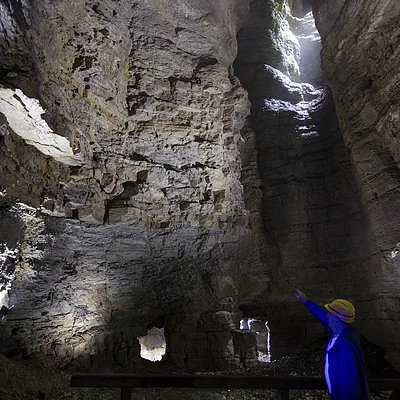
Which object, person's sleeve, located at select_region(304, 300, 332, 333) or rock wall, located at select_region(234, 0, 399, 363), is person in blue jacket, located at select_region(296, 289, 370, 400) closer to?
person's sleeve, located at select_region(304, 300, 332, 333)

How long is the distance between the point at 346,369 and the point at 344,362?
2.4 inches

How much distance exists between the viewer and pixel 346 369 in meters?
2.95

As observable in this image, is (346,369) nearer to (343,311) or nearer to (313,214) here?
(343,311)

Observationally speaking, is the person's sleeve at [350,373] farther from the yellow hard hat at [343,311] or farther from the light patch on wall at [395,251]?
the light patch on wall at [395,251]

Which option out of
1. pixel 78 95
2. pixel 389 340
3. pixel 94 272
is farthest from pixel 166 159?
pixel 389 340

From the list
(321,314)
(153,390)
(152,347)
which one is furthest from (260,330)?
(321,314)

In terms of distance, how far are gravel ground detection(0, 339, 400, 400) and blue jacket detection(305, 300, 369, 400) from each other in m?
4.56

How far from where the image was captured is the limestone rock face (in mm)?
8031

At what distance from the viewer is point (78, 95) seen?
785cm

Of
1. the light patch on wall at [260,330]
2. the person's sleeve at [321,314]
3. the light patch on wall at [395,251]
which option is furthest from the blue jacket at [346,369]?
the light patch on wall at [260,330]

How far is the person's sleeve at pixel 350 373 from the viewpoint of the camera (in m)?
2.88

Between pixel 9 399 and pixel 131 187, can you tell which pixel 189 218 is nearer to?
pixel 131 187

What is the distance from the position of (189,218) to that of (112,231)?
7.55ft

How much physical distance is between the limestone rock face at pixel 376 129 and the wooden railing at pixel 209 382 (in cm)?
638
